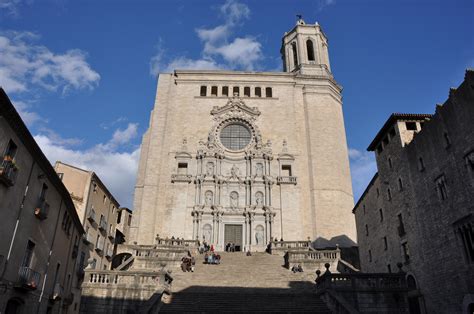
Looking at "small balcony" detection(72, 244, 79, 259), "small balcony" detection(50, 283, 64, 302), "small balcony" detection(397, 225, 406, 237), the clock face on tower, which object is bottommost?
"small balcony" detection(50, 283, 64, 302)

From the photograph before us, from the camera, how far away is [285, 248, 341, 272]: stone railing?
2139 cm

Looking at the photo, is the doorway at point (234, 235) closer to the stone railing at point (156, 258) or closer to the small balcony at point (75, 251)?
the stone railing at point (156, 258)

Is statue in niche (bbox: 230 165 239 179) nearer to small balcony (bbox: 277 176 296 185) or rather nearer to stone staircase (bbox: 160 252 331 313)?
small balcony (bbox: 277 176 296 185)

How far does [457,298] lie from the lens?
16.2 metres

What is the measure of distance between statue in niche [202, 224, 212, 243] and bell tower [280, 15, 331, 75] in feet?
69.8

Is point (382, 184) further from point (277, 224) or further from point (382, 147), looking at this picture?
point (277, 224)

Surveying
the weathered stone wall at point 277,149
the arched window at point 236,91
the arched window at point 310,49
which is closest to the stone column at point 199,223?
the weathered stone wall at point 277,149

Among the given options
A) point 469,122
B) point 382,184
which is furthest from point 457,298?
point 382,184

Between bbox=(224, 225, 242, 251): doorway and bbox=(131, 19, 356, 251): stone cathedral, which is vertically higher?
bbox=(131, 19, 356, 251): stone cathedral

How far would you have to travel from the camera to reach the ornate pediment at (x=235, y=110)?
3825 cm

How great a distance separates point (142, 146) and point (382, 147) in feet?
76.6

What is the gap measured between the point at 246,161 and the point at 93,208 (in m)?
14.7

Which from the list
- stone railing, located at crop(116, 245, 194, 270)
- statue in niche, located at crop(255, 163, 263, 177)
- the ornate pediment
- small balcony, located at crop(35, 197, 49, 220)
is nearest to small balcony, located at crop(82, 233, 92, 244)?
stone railing, located at crop(116, 245, 194, 270)

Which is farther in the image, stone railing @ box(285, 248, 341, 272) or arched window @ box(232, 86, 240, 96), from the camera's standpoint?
arched window @ box(232, 86, 240, 96)
